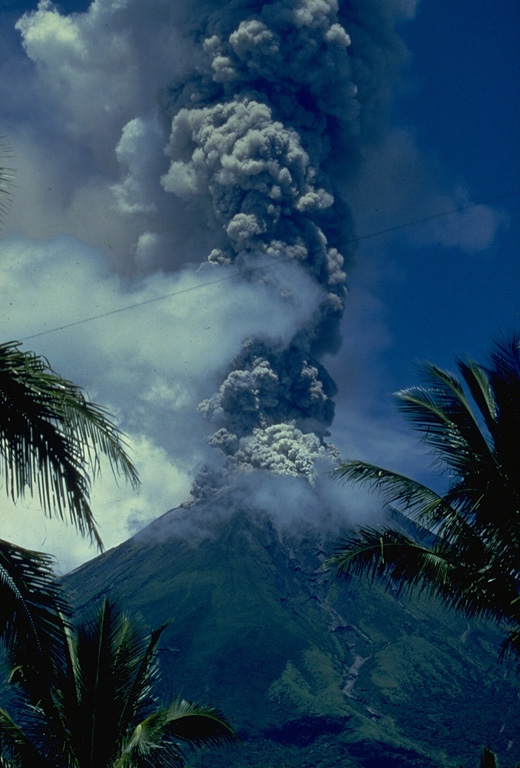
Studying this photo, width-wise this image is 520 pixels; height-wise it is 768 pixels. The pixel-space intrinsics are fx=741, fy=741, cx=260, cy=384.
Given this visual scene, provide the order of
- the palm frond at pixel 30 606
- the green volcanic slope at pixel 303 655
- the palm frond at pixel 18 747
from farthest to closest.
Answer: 1. the green volcanic slope at pixel 303 655
2. the palm frond at pixel 18 747
3. the palm frond at pixel 30 606

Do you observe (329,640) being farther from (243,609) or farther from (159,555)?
(159,555)

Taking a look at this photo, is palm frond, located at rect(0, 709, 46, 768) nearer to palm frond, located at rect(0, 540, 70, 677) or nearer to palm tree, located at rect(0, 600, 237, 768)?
palm tree, located at rect(0, 600, 237, 768)

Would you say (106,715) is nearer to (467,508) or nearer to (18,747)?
(18,747)

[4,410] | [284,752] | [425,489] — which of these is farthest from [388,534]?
[284,752]

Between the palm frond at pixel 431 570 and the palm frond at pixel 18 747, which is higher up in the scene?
the palm frond at pixel 431 570

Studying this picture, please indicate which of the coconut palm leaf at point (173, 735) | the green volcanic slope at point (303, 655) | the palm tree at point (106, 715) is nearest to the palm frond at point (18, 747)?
the palm tree at point (106, 715)

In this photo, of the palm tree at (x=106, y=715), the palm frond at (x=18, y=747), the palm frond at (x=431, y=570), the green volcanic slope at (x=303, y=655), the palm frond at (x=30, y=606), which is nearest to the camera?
the palm frond at (x=30, y=606)

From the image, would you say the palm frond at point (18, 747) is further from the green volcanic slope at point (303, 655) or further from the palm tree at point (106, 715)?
the green volcanic slope at point (303, 655)
